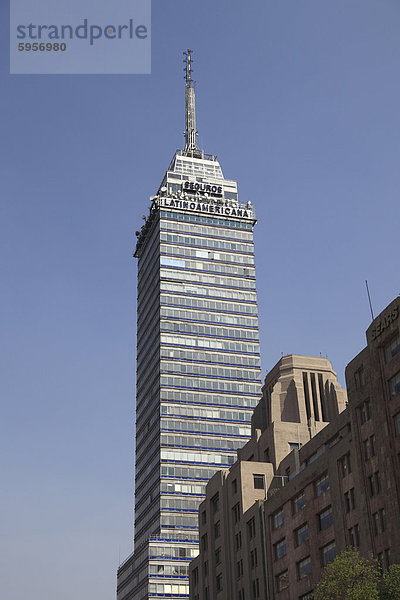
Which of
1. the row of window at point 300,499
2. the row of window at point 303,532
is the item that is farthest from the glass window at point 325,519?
the row of window at point 300,499

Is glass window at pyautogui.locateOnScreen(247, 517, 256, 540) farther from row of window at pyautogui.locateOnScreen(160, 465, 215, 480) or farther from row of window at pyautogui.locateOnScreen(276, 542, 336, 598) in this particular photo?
row of window at pyautogui.locateOnScreen(160, 465, 215, 480)

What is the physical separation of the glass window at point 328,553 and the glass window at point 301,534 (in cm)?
495

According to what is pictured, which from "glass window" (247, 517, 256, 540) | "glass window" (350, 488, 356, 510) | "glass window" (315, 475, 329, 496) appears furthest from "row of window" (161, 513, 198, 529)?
"glass window" (350, 488, 356, 510)

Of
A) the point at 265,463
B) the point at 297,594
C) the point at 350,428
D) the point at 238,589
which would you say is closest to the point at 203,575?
the point at 238,589

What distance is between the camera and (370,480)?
78.0 meters

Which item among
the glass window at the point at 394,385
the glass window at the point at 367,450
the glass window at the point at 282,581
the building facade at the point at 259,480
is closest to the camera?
the glass window at the point at 394,385

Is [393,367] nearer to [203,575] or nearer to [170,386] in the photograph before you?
[203,575]

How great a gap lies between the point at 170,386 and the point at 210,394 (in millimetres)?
10093

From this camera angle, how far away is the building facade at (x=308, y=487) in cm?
7575

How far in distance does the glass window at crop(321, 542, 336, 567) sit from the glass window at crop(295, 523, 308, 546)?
4950 millimetres

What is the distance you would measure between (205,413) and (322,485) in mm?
102794

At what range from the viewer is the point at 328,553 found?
85500 millimetres

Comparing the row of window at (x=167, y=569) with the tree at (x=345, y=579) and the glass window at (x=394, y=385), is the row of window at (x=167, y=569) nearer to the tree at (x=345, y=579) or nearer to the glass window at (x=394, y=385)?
the glass window at (x=394, y=385)

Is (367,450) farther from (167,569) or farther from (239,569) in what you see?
(167,569)
